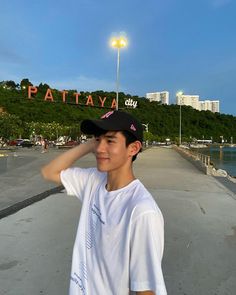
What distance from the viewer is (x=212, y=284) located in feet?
15.4

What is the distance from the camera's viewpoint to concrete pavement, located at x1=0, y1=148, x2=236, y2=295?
183 inches

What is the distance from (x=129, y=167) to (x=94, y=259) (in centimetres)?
51

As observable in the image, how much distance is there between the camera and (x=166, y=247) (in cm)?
622

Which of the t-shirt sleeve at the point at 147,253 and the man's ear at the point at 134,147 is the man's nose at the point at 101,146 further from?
the t-shirt sleeve at the point at 147,253

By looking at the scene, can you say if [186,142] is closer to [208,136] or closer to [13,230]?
[208,136]

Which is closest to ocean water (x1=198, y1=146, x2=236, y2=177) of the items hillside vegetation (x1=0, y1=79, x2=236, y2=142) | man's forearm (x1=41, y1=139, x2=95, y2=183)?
hillside vegetation (x1=0, y1=79, x2=236, y2=142)

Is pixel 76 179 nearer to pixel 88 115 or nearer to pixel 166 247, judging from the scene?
pixel 166 247

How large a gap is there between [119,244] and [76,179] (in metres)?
0.74

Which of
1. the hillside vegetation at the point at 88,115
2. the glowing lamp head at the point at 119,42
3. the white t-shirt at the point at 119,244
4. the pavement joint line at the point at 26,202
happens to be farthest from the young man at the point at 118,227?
the hillside vegetation at the point at 88,115

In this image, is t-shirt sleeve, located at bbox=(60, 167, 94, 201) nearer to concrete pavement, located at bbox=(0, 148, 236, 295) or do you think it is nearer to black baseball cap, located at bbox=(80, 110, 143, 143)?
black baseball cap, located at bbox=(80, 110, 143, 143)

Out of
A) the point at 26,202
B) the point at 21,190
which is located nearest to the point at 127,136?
the point at 26,202

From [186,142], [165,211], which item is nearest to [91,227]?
[165,211]

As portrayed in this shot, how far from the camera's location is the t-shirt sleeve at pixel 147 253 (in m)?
1.79

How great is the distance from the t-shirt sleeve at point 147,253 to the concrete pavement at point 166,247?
2.77 metres
